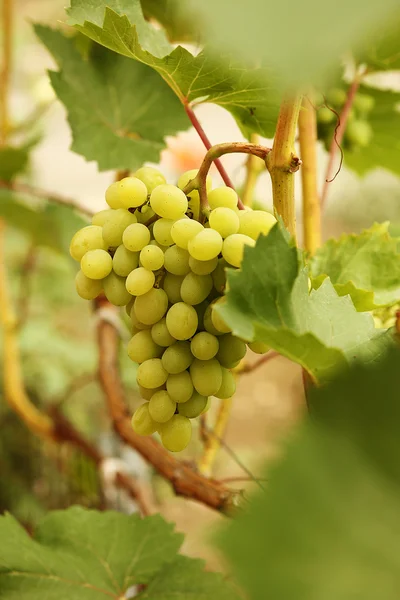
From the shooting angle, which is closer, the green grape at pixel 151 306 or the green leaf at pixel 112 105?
the green grape at pixel 151 306

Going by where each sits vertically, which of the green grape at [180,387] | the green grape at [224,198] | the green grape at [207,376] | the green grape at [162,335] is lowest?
the green grape at [180,387]

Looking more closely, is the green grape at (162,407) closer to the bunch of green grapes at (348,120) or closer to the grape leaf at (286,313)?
the grape leaf at (286,313)

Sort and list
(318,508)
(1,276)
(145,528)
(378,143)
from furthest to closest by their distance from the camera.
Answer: (1,276)
(378,143)
(145,528)
(318,508)

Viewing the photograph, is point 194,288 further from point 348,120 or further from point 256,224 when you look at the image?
point 348,120

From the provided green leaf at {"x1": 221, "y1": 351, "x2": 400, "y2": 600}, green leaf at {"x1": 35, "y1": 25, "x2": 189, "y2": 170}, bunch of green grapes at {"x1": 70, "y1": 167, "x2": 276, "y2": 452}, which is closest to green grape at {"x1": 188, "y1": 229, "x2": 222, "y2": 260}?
bunch of green grapes at {"x1": 70, "y1": 167, "x2": 276, "y2": 452}

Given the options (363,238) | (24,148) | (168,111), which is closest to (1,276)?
(24,148)

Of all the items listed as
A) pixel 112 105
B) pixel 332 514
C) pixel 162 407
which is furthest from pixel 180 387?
pixel 112 105

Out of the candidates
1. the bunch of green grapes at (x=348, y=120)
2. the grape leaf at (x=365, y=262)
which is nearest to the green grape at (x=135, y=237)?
the grape leaf at (x=365, y=262)

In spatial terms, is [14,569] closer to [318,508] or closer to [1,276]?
[318,508]

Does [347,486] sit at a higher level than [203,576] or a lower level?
higher
